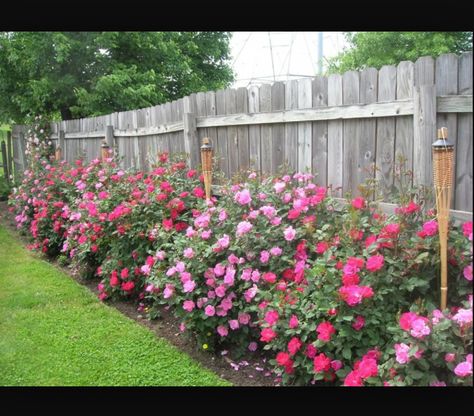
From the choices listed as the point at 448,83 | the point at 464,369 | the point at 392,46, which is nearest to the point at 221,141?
the point at 448,83

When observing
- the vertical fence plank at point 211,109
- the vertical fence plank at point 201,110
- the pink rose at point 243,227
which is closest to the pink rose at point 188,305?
the pink rose at point 243,227

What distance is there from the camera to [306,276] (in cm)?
227

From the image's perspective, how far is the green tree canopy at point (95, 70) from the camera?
6438mm

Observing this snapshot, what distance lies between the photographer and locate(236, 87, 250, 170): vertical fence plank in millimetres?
3469

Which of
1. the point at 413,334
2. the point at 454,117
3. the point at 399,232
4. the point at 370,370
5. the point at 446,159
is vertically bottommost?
the point at 370,370

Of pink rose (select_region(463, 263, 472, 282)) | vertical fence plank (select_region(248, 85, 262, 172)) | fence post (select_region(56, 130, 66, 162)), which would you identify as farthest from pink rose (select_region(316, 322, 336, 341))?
fence post (select_region(56, 130, 66, 162))

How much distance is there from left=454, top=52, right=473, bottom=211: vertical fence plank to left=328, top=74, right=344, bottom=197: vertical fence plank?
30.2 inches

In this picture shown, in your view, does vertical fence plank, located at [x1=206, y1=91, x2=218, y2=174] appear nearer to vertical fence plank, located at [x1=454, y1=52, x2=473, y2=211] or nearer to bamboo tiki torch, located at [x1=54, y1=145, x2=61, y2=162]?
vertical fence plank, located at [x1=454, y1=52, x2=473, y2=211]

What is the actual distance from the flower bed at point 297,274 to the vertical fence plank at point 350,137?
17cm

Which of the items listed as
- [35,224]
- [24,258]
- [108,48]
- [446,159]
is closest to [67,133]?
[108,48]

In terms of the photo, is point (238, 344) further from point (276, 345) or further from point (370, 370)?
point (370, 370)

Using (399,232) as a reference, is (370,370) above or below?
below

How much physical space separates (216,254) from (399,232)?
1.02 meters
